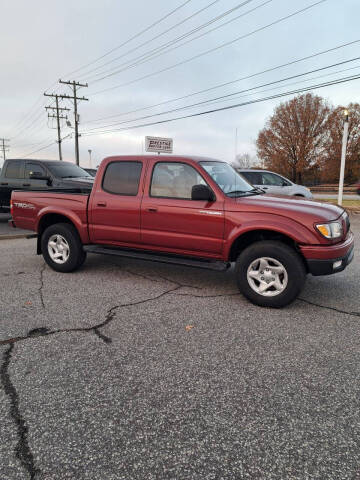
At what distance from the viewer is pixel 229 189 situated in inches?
180

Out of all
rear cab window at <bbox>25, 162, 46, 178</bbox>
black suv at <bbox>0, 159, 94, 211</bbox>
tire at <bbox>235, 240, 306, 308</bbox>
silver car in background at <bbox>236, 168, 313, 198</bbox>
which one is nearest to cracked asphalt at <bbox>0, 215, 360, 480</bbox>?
tire at <bbox>235, 240, 306, 308</bbox>

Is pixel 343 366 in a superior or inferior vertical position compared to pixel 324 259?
inferior

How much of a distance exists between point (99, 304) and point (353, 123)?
42886 millimetres

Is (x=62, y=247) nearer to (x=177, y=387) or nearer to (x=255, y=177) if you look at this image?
(x=177, y=387)

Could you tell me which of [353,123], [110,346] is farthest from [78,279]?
[353,123]

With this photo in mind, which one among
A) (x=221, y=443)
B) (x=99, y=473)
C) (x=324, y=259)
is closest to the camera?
(x=99, y=473)

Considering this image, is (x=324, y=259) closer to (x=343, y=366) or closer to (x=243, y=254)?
(x=243, y=254)

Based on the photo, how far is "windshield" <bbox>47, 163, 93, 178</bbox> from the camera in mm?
9898

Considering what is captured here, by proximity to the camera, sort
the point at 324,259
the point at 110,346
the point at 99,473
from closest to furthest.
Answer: the point at 99,473 → the point at 110,346 → the point at 324,259

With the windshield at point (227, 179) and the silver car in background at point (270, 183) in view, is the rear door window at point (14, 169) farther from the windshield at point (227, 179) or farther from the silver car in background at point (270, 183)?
the windshield at point (227, 179)

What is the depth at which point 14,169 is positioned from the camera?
10.8 metres

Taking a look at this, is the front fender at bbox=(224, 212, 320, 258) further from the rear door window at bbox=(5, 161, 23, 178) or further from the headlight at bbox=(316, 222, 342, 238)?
the rear door window at bbox=(5, 161, 23, 178)

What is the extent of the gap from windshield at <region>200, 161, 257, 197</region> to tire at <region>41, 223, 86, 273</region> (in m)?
2.36

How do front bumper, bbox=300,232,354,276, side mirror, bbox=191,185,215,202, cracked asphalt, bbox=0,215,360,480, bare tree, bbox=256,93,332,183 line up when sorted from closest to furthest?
cracked asphalt, bbox=0,215,360,480 < front bumper, bbox=300,232,354,276 < side mirror, bbox=191,185,215,202 < bare tree, bbox=256,93,332,183
